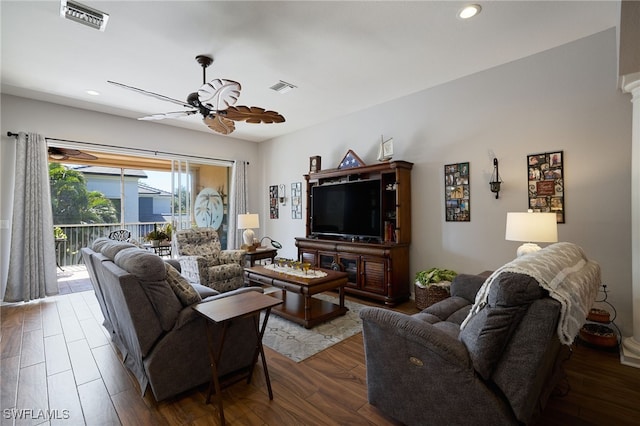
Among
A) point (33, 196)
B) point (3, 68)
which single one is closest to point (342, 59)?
point (3, 68)

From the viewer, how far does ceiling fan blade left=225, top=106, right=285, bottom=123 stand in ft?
9.37

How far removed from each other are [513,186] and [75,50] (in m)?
4.84

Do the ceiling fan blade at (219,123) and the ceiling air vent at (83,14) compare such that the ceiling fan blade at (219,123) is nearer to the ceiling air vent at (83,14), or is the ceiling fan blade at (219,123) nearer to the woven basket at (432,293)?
the ceiling air vent at (83,14)

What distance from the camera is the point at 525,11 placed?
2395 millimetres

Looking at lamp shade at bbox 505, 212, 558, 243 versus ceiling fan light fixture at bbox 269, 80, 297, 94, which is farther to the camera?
ceiling fan light fixture at bbox 269, 80, 297, 94

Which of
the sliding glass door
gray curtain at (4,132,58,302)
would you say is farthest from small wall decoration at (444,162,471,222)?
gray curtain at (4,132,58,302)

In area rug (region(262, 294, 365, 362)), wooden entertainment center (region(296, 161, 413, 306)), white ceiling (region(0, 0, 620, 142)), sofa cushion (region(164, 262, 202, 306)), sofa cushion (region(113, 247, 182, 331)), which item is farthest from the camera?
wooden entertainment center (region(296, 161, 413, 306))

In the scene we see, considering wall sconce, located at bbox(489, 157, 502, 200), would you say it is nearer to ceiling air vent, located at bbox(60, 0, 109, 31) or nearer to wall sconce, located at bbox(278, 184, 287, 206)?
wall sconce, located at bbox(278, 184, 287, 206)

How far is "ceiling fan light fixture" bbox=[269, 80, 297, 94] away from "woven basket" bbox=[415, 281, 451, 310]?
3045 millimetres

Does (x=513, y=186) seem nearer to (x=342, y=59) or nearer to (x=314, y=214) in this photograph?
(x=342, y=59)

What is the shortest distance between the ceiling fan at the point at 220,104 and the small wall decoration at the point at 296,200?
8.37ft

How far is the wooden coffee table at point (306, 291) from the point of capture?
3102mm

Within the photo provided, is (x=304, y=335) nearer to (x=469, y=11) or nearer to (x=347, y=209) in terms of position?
(x=347, y=209)

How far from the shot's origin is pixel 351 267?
170 inches
